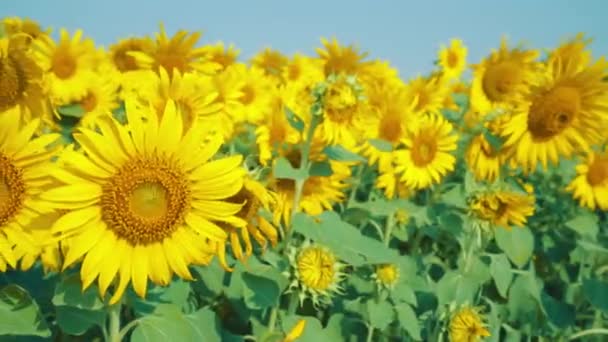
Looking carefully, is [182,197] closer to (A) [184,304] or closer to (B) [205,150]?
(B) [205,150]

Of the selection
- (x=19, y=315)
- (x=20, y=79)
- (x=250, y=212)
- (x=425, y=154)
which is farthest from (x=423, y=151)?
(x=19, y=315)

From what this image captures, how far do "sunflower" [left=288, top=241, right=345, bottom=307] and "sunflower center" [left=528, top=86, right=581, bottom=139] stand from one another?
6.02ft

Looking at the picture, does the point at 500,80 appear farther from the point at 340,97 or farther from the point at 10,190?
the point at 10,190

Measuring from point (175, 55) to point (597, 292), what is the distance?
2877 mm

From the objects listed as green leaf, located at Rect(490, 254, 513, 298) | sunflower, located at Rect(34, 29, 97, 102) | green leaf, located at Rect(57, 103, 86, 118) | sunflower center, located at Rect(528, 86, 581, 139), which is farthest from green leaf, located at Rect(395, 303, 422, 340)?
sunflower, located at Rect(34, 29, 97, 102)

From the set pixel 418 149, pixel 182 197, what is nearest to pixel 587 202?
pixel 418 149

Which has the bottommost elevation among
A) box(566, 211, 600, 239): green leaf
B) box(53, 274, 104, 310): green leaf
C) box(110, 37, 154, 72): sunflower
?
box(53, 274, 104, 310): green leaf

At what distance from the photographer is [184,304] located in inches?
106

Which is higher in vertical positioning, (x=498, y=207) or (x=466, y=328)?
(x=498, y=207)

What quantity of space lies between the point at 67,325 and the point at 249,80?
415cm

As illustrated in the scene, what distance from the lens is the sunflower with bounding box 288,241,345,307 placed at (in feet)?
8.82

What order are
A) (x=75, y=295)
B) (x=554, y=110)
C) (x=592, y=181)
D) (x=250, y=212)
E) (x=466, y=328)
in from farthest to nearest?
(x=592, y=181) → (x=554, y=110) → (x=466, y=328) → (x=250, y=212) → (x=75, y=295)

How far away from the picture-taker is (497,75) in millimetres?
5348

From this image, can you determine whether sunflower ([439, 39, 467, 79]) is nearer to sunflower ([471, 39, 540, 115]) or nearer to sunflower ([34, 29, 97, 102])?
sunflower ([471, 39, 540, 115])
